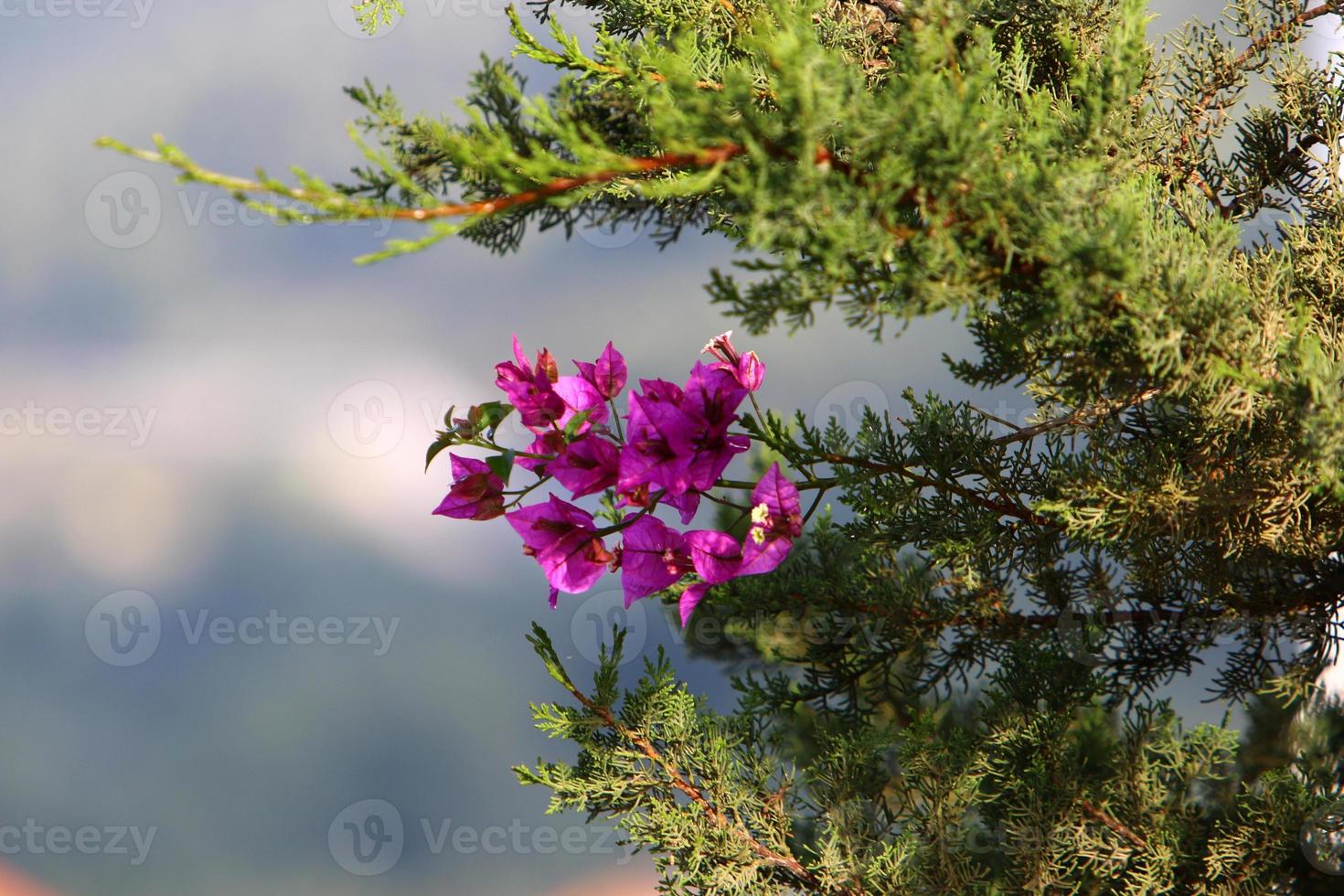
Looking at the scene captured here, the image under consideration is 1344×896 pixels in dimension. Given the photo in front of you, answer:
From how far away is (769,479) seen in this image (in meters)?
0.65

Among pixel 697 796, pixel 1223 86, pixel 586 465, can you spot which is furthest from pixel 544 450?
pixel 1223 86

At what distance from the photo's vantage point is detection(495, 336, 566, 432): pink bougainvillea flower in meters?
0.65

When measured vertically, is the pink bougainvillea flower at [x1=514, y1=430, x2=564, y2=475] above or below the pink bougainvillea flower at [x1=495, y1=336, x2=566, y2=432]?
below

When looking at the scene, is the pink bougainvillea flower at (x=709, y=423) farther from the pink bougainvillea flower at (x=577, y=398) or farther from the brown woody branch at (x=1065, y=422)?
the brown woody branch at (x=1065, y=422)

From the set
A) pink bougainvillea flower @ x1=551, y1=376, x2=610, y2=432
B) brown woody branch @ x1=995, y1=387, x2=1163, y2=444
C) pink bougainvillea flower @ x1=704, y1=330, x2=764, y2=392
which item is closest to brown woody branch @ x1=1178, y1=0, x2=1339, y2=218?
brown woody branch @ x1=995, y1=387, x2=1163, y2=444

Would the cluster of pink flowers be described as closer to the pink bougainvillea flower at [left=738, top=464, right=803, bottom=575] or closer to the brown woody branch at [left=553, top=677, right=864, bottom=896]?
the pink bougainvillea flower at [left=738, top=464, right=803, bottom=575]

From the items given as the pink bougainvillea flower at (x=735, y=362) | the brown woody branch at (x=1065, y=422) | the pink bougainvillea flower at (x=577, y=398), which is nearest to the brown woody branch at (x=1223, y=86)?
the brown woody branch at (x=1065, y=422)

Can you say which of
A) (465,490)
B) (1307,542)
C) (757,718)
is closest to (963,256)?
(465,490)

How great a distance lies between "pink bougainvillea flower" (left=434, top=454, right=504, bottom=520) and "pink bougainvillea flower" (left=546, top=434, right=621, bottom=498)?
0.15ft

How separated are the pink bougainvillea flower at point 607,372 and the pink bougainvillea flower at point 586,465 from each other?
0.05 meters

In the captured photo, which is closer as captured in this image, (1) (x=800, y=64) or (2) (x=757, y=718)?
(1) (x=800, y=64)

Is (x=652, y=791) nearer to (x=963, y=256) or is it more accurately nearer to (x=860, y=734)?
(x=860, y=734)

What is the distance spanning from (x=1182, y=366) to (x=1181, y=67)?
0.47 m

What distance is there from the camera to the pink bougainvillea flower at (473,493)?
634mm
